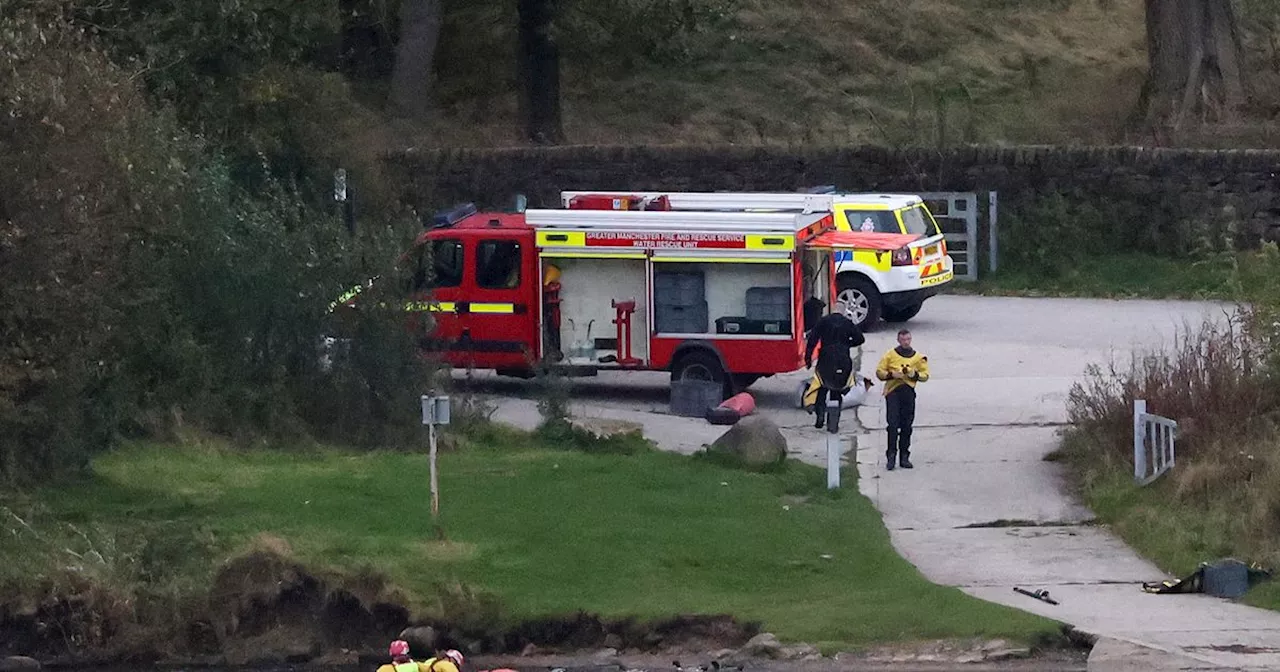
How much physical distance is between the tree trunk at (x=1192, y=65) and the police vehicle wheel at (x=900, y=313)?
944 centimetres

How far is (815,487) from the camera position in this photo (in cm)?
1717

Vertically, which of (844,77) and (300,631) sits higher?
(844,77)

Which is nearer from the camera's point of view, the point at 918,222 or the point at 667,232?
the point at 667,232

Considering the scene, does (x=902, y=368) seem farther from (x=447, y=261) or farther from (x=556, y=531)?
(x=447, y=261)

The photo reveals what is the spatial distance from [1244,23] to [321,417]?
92.1 feet

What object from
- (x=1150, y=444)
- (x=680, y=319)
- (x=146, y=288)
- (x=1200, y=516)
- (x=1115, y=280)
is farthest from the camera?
(x=1115, y=280)

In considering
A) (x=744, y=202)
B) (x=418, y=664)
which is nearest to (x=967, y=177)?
(x=744, y=202)

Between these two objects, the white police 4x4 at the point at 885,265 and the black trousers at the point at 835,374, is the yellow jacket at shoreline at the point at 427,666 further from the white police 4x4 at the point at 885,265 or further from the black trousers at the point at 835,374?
the white police 4x4 at the point at 885,265

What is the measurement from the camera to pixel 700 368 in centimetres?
2156

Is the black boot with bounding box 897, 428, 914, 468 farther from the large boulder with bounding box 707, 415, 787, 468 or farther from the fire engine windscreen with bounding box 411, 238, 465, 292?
the fire engine windscreen with bounding box 411, 238, 465, 292

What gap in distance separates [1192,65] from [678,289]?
690 inches

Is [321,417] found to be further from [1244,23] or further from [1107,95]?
[1244,23]

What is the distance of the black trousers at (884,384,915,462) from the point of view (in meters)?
18.0

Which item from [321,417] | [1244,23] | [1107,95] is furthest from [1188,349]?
[1244,23]
